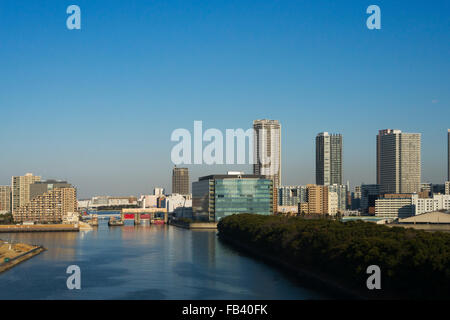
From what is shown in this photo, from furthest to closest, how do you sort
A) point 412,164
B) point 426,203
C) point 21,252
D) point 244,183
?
point 412,164
point 426,203
point 244,183
point 21,252

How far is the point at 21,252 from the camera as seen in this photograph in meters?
30.3

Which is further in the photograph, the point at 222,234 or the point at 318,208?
the point at 318,208

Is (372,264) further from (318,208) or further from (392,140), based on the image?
(392,140)

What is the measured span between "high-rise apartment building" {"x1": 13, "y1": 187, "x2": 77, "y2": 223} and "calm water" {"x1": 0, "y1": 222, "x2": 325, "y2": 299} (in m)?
29.9

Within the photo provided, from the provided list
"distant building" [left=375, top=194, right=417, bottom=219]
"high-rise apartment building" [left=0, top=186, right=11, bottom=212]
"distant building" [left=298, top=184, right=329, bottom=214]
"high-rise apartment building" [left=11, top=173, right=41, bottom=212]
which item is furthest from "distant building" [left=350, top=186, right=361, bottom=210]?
"high-rise apartment building" [left=0, top=186, right=11, bottom=212]

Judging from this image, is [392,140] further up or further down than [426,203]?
further up

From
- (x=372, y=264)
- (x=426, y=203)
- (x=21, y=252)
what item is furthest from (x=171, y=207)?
(x=372, y=264)

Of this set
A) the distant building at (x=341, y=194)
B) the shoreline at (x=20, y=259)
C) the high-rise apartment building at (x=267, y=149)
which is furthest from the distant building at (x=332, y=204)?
the shoreline at (x=20, y=259)

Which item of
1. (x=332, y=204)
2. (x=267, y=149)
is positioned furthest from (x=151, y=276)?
(x=267, y=149)

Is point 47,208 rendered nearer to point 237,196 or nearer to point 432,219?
point 237,196

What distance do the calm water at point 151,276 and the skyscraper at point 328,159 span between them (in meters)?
87.3

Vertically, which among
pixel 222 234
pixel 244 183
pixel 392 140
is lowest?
pixel 222 234
